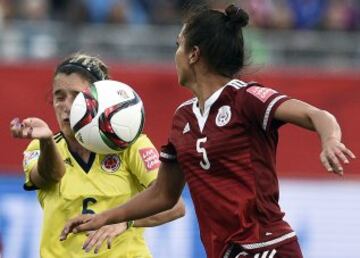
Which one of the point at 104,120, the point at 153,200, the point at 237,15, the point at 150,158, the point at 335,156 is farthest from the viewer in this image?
the point at 150,158

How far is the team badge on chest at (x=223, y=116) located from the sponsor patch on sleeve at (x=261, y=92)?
0.14 m

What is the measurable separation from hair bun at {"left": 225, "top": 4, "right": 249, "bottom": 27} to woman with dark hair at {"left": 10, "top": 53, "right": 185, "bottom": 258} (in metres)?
1.04

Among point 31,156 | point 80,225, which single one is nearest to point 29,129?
point 80,225

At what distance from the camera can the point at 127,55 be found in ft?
43.6

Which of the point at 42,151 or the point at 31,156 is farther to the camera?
the point at 31,156

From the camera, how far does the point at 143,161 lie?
19.8 ft

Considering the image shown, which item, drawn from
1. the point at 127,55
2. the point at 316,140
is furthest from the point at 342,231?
the point at 127,55

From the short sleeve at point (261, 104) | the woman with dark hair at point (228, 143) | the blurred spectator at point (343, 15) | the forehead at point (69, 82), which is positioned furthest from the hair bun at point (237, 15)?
the blurred spectator at point (343, 15)

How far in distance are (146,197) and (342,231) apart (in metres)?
5.06

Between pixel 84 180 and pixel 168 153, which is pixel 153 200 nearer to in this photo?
pixel 168 153

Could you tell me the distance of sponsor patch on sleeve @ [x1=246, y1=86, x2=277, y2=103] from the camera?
5027mm

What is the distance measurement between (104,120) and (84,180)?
0.41 metres

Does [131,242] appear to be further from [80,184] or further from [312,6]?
[312,6]

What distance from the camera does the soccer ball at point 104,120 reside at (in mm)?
5855
